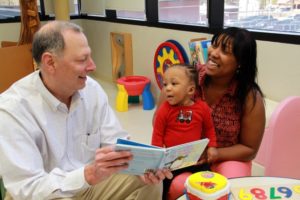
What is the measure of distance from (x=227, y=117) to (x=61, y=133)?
805 mm

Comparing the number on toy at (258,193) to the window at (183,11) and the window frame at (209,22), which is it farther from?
the window at (183,11)

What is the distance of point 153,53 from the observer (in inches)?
142

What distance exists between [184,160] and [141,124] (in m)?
2.03

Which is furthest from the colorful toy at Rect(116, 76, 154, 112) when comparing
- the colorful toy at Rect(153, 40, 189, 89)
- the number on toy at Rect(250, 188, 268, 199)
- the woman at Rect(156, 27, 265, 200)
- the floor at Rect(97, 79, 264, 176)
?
the number on toy at Rect(250, 188, 268, 199)

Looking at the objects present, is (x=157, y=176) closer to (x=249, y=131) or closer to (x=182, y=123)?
(x=182, y=123)

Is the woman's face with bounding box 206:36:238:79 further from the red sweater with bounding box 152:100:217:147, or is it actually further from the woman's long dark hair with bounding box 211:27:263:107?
the red sweater with bounding box 152:100:217:147

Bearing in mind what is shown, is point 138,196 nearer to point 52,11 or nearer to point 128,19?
point 128,19

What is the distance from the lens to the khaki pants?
4.52 feet

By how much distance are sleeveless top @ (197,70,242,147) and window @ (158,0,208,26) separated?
1.51m

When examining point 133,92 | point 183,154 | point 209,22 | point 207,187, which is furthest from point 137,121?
point 207,187

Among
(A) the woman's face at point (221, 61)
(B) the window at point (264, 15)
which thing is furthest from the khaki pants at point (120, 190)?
(B) the window at point (264, 15)

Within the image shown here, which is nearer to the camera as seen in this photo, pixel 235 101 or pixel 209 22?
pixel 235 101

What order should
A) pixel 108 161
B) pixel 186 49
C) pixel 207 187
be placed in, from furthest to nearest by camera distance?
pixel 186 49, pixel 108 161, pixel 207 187

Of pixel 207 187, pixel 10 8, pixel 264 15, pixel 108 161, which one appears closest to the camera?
pixel 207 187
